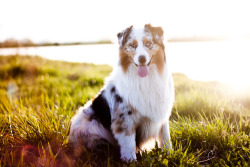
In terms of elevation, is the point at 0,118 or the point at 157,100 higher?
the point at 157,100

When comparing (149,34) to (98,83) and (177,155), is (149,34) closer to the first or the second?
(177,155)

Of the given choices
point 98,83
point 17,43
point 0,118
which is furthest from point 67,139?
point 17,43

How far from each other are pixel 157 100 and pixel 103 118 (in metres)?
0.88

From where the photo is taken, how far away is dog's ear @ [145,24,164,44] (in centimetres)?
334

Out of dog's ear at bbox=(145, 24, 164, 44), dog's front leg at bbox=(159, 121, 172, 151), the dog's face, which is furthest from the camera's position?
dog's front leg at bbox=(159, 121, 172, 151)

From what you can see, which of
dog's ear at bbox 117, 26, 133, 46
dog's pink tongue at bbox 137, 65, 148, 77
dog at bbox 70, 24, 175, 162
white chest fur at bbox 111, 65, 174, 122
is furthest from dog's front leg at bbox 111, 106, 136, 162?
dog's ear at bbox 117, 26, 133, 46

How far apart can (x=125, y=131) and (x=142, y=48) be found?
1.18 metres

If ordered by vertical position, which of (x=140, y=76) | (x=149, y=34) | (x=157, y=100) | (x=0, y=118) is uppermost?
(x=149, y=34)

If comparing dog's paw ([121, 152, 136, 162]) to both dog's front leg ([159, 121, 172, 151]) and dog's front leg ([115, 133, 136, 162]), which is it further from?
dog's front leg ([159, 121, 172, 151])

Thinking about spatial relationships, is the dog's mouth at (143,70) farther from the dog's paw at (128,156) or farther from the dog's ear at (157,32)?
the dog's paw at (128,156)

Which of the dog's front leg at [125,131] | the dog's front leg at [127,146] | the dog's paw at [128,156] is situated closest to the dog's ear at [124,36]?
the dog's front leg at [125,131]

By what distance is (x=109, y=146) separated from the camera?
12.1ft

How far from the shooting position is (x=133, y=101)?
3.34 meters

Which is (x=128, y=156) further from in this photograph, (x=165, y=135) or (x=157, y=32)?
(x=157, y=32)
